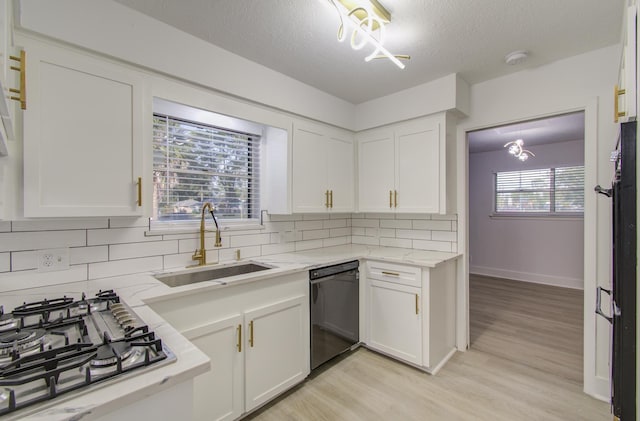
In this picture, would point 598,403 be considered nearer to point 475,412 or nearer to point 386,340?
point 475,412

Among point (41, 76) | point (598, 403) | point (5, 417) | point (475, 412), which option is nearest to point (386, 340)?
point (475, 412)

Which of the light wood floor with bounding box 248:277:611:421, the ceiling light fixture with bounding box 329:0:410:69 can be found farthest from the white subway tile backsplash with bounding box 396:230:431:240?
the ceiling light fixture with bounding box 329:0:410:69

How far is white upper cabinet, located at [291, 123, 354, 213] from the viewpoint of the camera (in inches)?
104

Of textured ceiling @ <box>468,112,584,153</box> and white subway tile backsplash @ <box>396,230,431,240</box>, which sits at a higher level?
textured ceiling @ <box>468,112,584,153</box>

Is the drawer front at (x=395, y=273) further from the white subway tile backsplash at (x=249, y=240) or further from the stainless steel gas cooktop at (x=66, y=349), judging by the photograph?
the stainless steel gas cooktop at (x=66, y=349)

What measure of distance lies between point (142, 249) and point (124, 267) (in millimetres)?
144

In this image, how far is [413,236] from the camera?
308 centimetres

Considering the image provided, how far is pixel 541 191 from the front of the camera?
16.8 ft

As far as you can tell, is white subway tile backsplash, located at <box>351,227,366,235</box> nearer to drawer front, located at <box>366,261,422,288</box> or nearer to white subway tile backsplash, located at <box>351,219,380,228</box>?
white subway tile backsplash, located at <box>351,219,380,228</box>

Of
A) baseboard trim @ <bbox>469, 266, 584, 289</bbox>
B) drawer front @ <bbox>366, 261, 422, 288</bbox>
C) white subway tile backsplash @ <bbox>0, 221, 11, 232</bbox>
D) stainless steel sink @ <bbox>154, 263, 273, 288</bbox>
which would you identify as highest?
white subway tile backsplash @ <bbox>0, 221, 11, 232</bbox>

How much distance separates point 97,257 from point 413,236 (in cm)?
266

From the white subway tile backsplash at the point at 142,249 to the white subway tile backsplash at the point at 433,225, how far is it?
7.40 feet

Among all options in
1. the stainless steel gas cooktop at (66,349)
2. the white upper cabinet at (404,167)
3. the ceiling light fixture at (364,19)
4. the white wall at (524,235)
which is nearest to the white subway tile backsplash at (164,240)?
the white upper cabinet at (404,167)

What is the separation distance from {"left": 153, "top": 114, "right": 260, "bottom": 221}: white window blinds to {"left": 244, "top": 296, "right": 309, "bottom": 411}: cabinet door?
0.94 meters
